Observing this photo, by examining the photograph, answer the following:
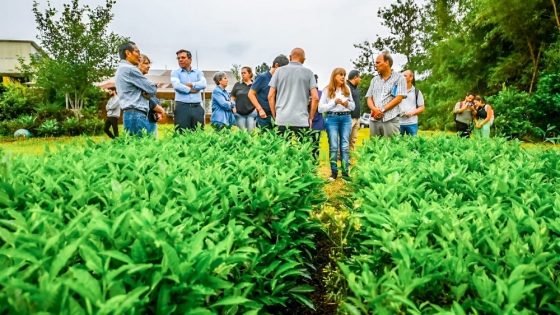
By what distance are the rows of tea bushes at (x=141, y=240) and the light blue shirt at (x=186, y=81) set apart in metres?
4.65

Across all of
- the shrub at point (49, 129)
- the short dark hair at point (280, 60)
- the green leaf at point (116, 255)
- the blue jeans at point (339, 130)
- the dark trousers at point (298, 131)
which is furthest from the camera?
the shrub at point (49, 129)

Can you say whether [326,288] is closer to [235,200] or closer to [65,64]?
[235,200]

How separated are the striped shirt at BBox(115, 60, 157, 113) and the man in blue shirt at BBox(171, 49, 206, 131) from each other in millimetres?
1581

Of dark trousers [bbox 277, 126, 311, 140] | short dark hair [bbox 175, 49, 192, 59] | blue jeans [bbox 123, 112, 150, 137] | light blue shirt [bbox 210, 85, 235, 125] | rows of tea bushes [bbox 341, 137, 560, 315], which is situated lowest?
rows of tea bushes [bbox 341, 137, 560, 315]

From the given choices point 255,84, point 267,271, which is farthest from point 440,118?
point 267,271

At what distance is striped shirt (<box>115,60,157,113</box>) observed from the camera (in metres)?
5.88

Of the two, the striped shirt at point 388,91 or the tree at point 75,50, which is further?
the tree at point 75,50

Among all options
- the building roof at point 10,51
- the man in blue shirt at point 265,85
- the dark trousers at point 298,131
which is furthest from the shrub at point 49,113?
the building roof at point 10,51

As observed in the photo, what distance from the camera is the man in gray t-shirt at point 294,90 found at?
6.30 m

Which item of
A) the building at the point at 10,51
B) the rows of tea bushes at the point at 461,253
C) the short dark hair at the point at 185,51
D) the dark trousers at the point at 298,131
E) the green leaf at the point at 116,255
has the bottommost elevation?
the rows of tea bushes at the point at 461,253

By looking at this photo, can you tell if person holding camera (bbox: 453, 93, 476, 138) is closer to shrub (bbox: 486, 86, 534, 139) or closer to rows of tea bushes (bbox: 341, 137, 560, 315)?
rows of tea bushes (bbox: 341, 137, 560, 315)

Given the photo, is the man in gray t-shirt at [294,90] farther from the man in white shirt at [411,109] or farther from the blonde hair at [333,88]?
the man in white shirt at [411,109]

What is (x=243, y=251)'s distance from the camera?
1622mm

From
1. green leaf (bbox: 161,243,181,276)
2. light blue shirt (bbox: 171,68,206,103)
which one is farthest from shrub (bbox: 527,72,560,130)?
green leaf (bbox: 161,243,181,276)
